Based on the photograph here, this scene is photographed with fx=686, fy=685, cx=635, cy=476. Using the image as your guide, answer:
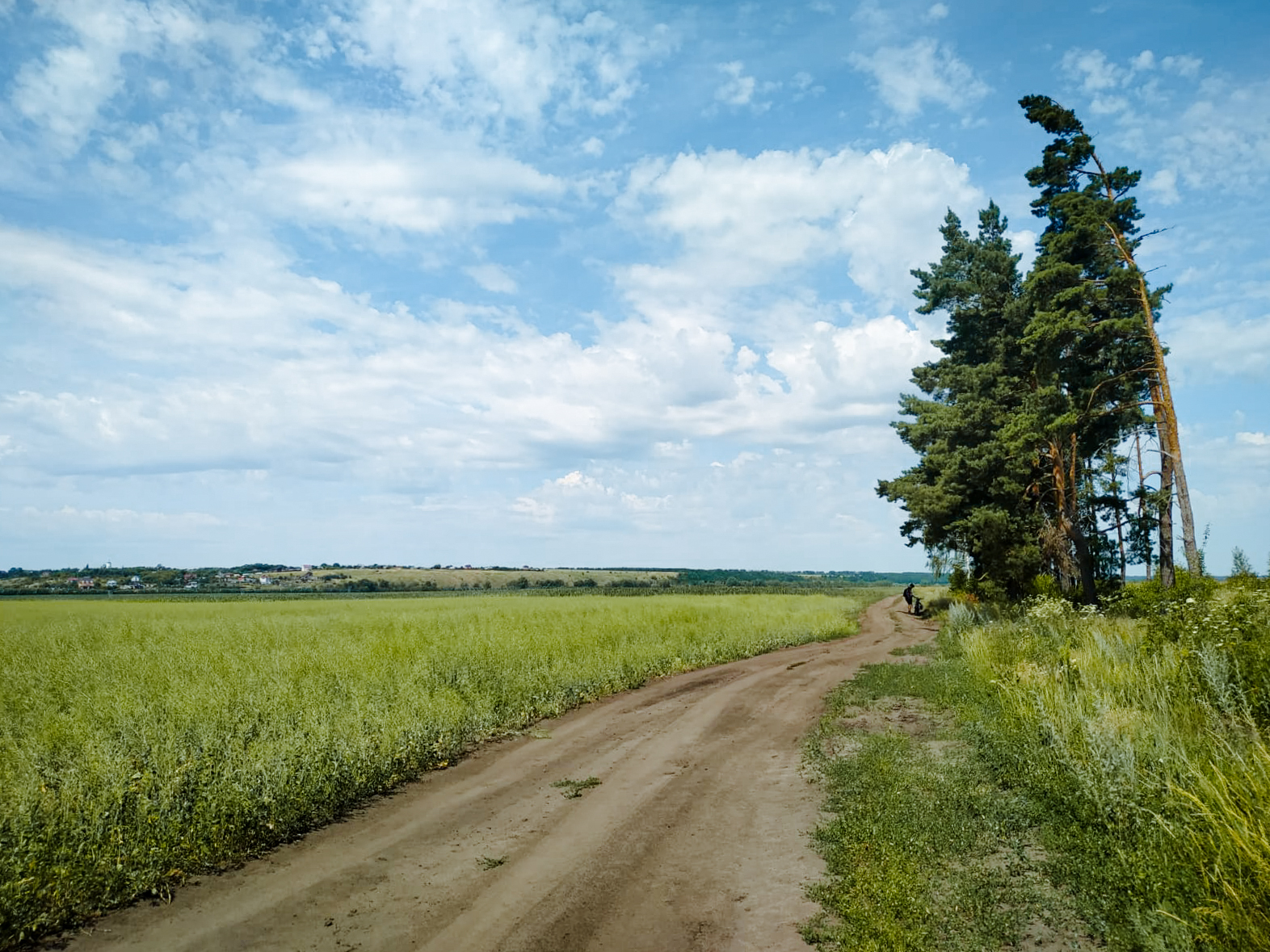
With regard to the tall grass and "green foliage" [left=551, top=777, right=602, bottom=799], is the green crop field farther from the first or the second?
the tall grass

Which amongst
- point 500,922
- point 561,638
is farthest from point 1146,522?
point 500,922

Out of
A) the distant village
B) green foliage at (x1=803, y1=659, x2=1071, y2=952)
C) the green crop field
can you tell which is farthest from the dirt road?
the distant village

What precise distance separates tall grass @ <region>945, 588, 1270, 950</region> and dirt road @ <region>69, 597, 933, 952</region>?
7.83ft

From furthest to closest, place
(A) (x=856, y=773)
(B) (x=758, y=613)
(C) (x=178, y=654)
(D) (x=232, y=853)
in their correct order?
(B) (x=758, y=613) < (C) (x=178, y=654) < (A) (x=856, y=773) < (D) (x=232, y=853)

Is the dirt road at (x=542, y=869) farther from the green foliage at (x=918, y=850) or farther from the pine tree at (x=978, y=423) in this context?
the pine tree at (x=978, y=423)

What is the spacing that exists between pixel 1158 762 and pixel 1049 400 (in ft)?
61.4

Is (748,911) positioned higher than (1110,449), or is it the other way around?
(1110,449)

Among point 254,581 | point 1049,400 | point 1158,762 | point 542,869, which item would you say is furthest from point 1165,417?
point 254,581

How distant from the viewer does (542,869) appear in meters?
6.46

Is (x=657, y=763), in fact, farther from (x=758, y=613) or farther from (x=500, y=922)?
(x=758, y=613)

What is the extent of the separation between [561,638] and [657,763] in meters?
10.6

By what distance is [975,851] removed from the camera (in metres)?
6.36

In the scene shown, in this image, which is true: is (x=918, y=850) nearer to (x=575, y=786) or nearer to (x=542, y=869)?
(x=542, y=869)

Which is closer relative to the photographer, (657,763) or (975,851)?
(975,851)
